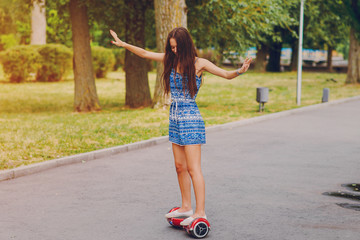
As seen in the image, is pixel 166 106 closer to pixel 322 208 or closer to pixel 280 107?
pixel 280 107

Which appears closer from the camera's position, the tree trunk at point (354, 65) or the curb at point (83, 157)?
the curb at point (83, 157)

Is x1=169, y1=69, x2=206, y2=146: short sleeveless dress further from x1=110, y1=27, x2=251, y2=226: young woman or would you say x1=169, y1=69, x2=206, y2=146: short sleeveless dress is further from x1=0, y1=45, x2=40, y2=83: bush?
x1=0, y1=45, x2=40, y2=83: bush

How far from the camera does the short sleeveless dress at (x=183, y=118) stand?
5.00 meters

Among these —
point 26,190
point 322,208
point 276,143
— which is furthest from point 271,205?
point 276,143

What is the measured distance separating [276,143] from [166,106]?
19.0ft

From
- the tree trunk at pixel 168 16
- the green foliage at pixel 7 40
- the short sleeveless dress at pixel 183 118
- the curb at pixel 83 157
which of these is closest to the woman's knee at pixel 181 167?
the short sleeveless dress at pixel 183 118

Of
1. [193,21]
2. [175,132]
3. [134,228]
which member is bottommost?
[134,228]

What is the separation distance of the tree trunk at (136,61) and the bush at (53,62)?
14.7 meters

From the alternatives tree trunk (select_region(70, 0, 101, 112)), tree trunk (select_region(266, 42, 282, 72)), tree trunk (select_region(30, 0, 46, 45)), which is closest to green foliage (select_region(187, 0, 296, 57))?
tree trunk (select_region(70, 0, 101, 112))

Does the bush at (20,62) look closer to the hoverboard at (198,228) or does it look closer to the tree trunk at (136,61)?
the tree trunk at (136,61)

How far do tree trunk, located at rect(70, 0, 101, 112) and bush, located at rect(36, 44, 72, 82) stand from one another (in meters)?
15.3

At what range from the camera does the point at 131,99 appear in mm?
18578

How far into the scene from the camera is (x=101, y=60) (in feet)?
118

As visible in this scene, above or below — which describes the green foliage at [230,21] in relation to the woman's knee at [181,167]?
above
